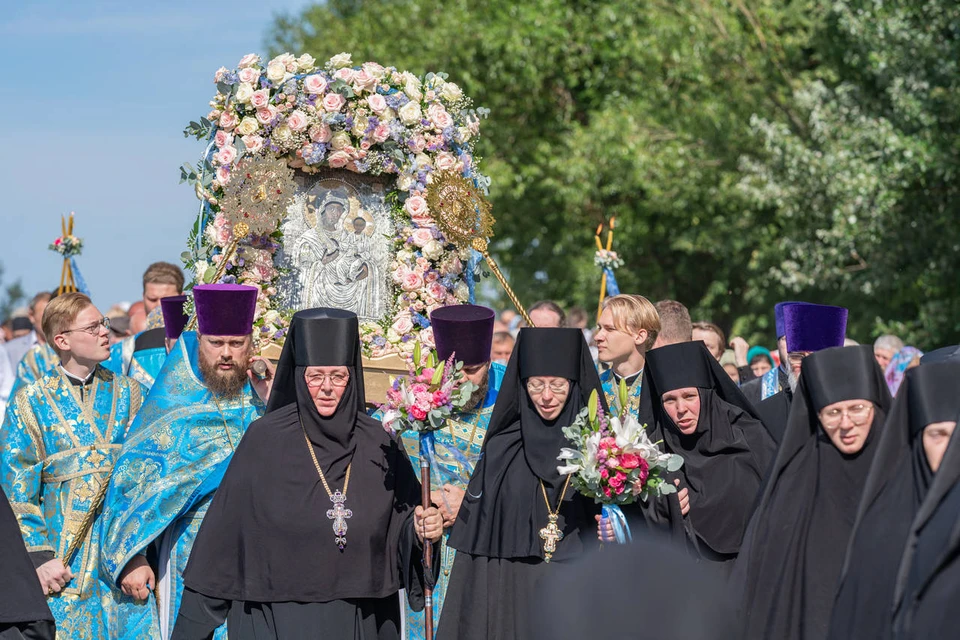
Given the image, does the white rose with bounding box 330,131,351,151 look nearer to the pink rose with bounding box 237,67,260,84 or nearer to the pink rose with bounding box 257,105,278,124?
the pink rose with bounding box 257,105,278,124

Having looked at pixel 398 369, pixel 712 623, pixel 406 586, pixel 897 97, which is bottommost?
pixel 406 586

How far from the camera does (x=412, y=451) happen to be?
8.16m

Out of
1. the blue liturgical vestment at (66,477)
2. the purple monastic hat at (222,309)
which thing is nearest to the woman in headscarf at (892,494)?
the purple monastic hat at (222,309)

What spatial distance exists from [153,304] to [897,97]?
26.0 feet

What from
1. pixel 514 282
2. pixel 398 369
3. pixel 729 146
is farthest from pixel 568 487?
pixel 514 282

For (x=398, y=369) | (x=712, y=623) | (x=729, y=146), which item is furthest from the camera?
(x=729, y=146)

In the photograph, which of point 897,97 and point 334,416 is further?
point 897,97

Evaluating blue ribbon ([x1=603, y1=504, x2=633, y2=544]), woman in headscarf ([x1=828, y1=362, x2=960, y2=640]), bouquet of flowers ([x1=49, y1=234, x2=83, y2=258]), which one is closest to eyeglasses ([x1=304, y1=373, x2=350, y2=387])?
blue ribbon ([x1=603, y1=504, x2=633, y2=544])

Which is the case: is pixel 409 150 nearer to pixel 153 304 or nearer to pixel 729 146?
pixel 153 304

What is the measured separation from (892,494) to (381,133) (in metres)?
5.28

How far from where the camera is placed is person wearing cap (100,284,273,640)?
7648 millimetres

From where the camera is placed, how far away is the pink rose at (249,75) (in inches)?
368

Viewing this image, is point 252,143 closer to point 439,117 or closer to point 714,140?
point 439,117

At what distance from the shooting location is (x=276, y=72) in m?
9.41
